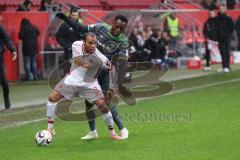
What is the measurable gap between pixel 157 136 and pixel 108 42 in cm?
162

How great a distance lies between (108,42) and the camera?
11.6 meters

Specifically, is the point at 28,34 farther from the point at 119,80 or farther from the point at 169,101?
the point at 119,80

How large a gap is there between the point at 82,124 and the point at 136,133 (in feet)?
5.59

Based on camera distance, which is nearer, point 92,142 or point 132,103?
point 92,142

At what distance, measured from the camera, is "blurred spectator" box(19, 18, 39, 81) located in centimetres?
2309

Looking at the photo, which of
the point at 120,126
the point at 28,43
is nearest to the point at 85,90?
the point at 120,126

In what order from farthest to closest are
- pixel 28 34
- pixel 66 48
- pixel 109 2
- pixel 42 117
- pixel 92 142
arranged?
pixel 109 2 → pixel 28 34 → pixel 66 48 → pixel 42 117 → pixel 92 142

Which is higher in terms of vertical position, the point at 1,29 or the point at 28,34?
the point at 1,29

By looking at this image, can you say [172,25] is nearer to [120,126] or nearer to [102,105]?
[120,126]

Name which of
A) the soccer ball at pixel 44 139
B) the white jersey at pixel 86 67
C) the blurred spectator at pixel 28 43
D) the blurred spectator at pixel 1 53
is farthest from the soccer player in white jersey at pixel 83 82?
the blurred spectator at pixel 28 43

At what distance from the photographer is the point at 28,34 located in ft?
75.8

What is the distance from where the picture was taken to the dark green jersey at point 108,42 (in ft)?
38.1

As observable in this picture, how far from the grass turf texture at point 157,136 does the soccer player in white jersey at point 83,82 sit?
1.67 ft

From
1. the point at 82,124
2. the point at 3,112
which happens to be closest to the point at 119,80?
Answer: the point at 82,124
